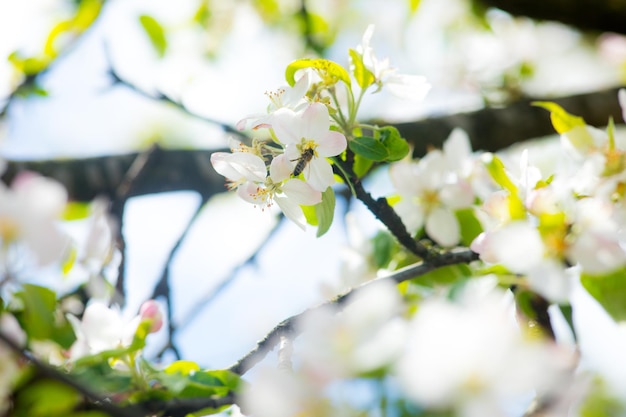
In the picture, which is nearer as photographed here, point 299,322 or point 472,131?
point 299,322

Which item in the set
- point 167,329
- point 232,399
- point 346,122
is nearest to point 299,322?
point 232,399

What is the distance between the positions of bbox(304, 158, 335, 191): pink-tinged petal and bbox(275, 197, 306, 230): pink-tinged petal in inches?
Result: 1.4

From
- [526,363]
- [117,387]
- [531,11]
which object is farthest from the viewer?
[531,11]

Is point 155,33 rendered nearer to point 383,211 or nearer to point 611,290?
point 383,211

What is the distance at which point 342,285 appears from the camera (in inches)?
36.6

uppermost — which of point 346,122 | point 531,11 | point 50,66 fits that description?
point 346,122

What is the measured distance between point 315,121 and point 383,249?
1.20ft

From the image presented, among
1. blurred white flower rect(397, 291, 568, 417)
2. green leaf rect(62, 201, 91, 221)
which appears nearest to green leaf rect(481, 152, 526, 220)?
blurred white flower rect(397, 291, 568, 417)

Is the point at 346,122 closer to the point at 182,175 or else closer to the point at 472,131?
the point at 182,175

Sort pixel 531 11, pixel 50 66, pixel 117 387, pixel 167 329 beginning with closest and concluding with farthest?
pixel 117 387
pixel 167 329
pixel 50 66
pixel 531 11

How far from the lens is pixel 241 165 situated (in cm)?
58

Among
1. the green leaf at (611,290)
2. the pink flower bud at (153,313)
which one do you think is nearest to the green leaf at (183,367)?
the pink flower bud at (153,313)

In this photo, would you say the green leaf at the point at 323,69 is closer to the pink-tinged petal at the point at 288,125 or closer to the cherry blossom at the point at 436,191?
the pink-tinged petal at the point at 288,125

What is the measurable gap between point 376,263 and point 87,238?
403 mm
